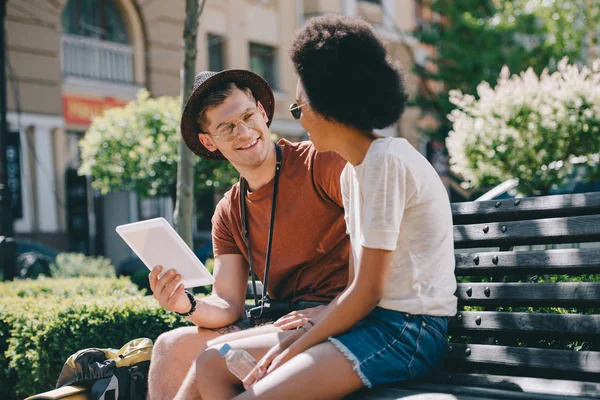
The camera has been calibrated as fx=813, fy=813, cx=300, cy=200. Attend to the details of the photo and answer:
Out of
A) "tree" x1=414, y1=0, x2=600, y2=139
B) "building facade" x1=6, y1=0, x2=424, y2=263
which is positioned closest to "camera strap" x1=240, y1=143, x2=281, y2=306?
"building facade" x1=6, y1=0, x2=424, y2=263

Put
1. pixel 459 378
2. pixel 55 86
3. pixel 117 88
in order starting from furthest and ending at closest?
pixel 117 88, pixel 55 86, pixel 459 378

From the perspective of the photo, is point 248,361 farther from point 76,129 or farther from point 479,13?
point 479,13

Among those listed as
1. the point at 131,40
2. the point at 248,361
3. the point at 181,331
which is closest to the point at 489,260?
the point at 248,361

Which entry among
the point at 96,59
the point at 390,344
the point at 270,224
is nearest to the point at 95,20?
the point at 96,59

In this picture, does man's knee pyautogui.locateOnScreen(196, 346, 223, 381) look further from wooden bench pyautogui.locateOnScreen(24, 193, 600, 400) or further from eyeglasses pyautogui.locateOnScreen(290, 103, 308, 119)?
eyeglasses pyautogui.locateOnScreen(290, 103, 308, 119)

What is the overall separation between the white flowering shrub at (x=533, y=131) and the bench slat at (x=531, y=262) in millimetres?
6312

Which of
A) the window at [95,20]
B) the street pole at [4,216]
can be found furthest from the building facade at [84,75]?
the street pole at [4,216]

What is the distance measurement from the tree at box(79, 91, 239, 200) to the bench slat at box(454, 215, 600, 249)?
26.6 feet

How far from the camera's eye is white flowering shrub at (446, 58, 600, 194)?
9648mm

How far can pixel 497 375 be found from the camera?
3.07m

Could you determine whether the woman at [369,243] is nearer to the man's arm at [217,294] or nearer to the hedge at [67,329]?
the man's arm at [217,294]

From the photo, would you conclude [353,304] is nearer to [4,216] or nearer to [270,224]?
[270,224]

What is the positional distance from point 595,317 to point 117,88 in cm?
1651

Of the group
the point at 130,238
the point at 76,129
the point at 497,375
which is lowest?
the point at 497,375
